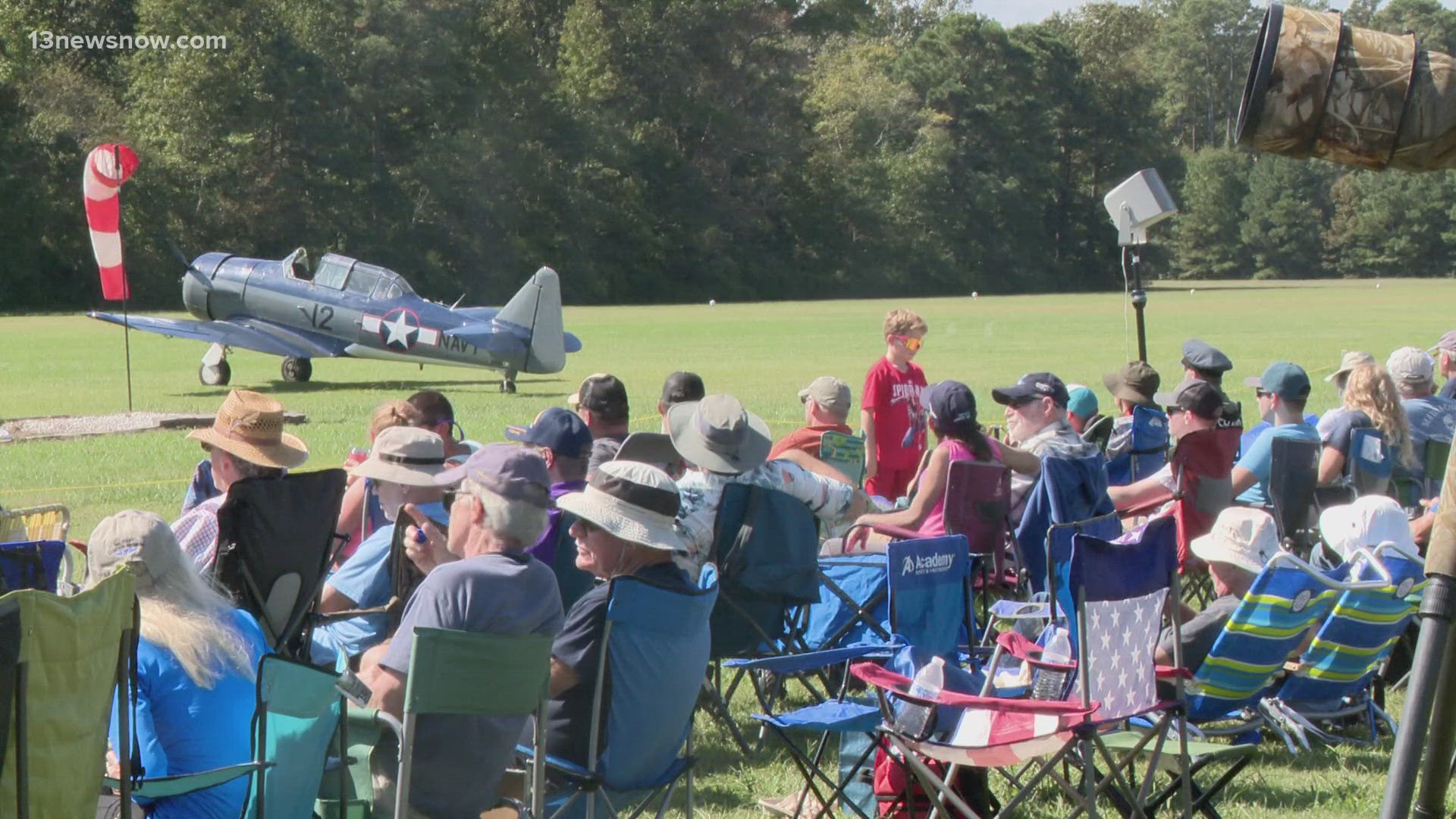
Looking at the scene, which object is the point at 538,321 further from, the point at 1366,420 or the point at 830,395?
the point at 1366,420

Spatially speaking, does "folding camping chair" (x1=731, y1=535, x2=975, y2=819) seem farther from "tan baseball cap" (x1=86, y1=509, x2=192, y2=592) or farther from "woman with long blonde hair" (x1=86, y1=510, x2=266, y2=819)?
"tan baseball cap" (x1=86, y1=509, x2=192, y2=592)

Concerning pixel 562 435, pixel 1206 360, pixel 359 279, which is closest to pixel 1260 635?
pixel 562 435

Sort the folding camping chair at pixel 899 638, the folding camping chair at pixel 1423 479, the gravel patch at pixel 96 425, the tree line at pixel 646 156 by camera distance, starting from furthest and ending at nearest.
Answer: the tree line at pixel 646 156
the gravel patch at pixel 96 425
the folding camping chair at pixel 1423 479
the folding camping chair at pixel 899 638

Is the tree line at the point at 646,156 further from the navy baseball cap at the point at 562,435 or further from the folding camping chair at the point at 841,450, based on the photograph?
the navy baseball cap at the point at 562,435

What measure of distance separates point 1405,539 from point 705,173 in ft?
198

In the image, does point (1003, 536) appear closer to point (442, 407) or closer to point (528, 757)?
point (442, 407)

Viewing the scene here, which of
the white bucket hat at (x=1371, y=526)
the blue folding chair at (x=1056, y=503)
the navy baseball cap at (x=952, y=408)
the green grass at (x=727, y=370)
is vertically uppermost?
the navy baseball cap at (x=952, y=408)

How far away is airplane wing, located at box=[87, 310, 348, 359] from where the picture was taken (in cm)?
2027

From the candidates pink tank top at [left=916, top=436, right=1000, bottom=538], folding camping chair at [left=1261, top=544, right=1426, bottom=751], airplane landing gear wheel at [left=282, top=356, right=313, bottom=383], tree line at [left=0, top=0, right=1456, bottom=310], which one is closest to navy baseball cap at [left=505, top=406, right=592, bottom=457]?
pink tank top at [left=916, top=436, right=1000, bottom=538]

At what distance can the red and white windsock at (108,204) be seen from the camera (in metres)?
14.8

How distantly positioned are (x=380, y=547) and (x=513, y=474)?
1297mm

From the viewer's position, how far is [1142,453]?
22.7 feet

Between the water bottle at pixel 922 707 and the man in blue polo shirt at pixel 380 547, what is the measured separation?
4.84ft

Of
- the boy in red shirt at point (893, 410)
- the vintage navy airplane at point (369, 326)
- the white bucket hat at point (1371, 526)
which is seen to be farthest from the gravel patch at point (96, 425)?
the white bucket hat at point (1371, 526)
